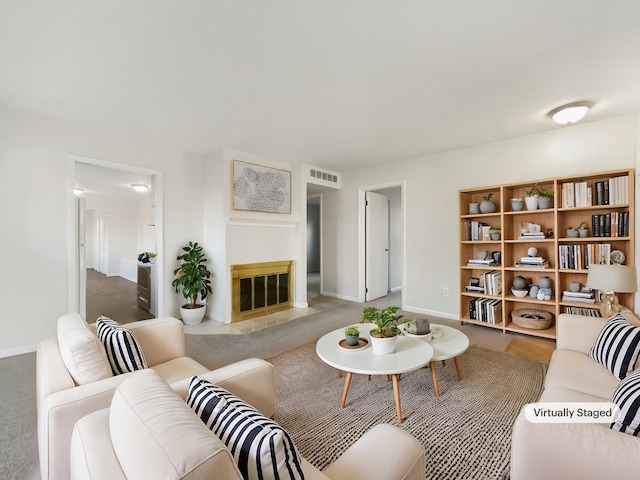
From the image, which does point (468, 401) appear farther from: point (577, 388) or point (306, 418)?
point (306, 418)

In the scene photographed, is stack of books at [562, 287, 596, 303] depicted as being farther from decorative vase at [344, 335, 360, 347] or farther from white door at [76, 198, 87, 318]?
white door at [76, 198, 87, 318]

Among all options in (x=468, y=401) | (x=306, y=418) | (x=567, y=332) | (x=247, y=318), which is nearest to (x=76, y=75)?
(x=306, y=418)

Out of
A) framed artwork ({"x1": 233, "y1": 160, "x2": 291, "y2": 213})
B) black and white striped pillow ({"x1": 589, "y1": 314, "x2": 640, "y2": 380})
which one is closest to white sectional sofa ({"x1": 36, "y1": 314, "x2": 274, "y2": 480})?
black and white striped pillow ({"x1": 589, "y1": 314, "x2": 640, "y2": 380})

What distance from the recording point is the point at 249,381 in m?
1.46

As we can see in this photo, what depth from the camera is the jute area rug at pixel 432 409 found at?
157 cm

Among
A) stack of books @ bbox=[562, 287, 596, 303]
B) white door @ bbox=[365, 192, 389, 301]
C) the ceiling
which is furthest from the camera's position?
white door @ bbox=[365, 192, 389, 301]

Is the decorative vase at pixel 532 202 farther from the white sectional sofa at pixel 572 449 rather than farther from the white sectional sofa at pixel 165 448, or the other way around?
the white sectional sofa at pixel 165 448

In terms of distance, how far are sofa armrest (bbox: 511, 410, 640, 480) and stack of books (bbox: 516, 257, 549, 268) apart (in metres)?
2.63

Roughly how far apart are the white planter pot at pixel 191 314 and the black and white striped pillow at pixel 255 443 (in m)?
3.38

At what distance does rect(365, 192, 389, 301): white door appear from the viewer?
5.43 meters

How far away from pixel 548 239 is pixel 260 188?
3.62 meters

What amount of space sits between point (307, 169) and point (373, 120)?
1925 millimetres

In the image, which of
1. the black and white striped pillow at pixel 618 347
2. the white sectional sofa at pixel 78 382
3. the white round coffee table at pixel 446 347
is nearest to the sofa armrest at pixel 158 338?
the white sectional sofa at pixel 78 382

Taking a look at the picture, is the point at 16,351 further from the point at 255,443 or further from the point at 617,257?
the point at 617,257
